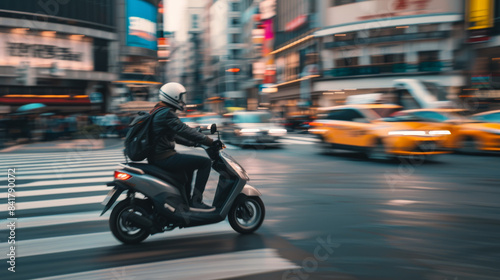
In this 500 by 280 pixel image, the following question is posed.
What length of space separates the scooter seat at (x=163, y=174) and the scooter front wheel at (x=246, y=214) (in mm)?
707

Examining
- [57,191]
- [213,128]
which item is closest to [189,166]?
[213,128]

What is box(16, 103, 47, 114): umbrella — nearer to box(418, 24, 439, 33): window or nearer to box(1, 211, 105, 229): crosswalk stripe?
box(1, 211, 105, 229): crosswalk stripe

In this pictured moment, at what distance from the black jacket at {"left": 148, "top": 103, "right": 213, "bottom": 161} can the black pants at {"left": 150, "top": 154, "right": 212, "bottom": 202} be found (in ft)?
0.26

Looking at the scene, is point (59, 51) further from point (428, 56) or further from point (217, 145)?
point (217, 145)

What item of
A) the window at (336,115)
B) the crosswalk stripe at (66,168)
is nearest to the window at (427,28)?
the window at (336,115)

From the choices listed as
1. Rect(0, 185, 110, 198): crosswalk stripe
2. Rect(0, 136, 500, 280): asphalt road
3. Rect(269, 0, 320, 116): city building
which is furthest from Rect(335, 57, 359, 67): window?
Rect(0, 185, 110, 198): crosswalk stripe

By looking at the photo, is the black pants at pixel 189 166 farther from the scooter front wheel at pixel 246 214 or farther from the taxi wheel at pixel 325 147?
the taxi wheel at pixel 325 147

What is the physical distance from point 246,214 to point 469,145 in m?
11.7

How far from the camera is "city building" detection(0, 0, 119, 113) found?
123 ft

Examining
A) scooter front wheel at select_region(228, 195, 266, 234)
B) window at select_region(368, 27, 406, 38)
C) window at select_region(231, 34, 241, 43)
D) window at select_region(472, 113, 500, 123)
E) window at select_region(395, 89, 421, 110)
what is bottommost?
scooter front wheel at select_region(228, 195, 266, 234)

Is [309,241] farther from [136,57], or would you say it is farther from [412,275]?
[136,57]

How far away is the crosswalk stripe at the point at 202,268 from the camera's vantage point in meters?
4.12

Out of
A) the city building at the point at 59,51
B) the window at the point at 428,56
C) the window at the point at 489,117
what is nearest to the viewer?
the window at the point at 489,117

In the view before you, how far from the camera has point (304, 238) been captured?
532cm
